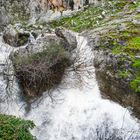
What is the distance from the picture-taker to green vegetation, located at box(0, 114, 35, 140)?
11.4 metres

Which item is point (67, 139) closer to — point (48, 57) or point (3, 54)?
point (48, 57)

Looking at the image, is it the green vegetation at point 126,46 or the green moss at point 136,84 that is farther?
the green vegetation at point 126,46

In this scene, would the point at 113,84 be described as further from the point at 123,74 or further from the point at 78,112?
the point at 78,112

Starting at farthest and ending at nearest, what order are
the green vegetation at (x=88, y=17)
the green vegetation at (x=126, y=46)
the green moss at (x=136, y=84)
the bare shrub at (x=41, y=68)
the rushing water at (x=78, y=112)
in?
the green vegetation at (x=88, y=17), the bare shrub at (x=41, y=68), the green vegetation at (x=126, y=46), the green moss at (x=136, y=84), the rushing water at (x=78, y=112)

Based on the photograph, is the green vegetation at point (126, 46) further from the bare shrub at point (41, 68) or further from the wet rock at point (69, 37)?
→ the bare shrub at point (41, 68)

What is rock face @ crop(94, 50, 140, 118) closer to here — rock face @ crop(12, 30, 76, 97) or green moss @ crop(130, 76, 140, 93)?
green moss @ crop(130, 76, 140, 93)

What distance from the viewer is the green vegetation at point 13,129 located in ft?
37.5

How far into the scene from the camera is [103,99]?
14.2 meters

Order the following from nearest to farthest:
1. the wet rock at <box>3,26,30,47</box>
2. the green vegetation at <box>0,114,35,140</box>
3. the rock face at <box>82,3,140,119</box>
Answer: the green vegetation at <box>0,114,35,140</box>, the rock face at <box>82,3,140,119</box>, the wet rock at <box>3,26,30,47</box>

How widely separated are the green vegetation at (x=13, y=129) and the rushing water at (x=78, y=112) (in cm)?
197

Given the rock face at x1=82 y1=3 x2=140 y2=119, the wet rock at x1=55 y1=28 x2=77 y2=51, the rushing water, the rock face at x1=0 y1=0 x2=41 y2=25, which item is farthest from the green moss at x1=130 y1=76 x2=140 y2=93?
the rock face at x1=0 y1=0 x2=41 y2=25

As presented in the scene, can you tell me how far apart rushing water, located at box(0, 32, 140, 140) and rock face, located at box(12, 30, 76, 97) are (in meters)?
0.30

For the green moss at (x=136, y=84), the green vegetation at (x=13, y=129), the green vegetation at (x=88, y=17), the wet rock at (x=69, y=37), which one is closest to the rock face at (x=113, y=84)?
the green moss at (x=136, y=84)

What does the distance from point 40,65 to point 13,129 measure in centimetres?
347
